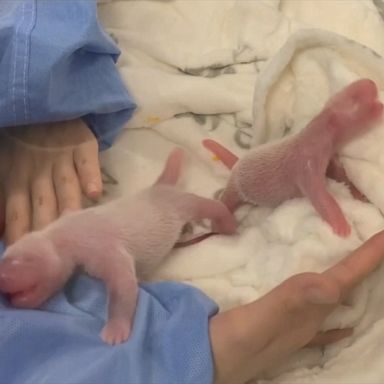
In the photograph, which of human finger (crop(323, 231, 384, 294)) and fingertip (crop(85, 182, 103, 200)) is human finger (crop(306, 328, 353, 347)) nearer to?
human finger (crop(323, 231, 384, 294))

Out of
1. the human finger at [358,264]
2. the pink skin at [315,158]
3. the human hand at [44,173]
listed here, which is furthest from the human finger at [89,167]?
the human finger at [358,264]

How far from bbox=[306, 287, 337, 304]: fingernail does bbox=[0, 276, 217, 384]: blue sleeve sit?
95 millimetres

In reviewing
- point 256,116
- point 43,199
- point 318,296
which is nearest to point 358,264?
point 318,296

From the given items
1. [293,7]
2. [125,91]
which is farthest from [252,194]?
[293,7]

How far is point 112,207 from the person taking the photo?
0.81 meters

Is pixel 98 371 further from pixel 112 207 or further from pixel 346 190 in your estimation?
pixel 346 190

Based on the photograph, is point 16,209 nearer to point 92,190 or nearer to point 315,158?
point 92,190

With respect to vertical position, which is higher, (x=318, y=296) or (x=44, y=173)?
(x=318, y=296)

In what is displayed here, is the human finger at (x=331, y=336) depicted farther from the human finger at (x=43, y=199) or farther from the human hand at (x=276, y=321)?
the human finger at (x=43, y=199)

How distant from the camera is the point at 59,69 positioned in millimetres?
855

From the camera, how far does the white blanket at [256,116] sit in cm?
79

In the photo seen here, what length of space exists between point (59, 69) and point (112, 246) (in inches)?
8.4

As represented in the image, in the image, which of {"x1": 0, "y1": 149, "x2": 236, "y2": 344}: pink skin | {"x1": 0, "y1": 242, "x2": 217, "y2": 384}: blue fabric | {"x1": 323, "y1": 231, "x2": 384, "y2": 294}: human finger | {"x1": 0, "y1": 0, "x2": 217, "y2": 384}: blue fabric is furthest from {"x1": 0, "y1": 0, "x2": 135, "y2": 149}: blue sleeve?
{"x1": 323, "y1": 231, "x2": 384, "y2": 294}: human finger

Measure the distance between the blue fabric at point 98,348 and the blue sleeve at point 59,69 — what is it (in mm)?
222
